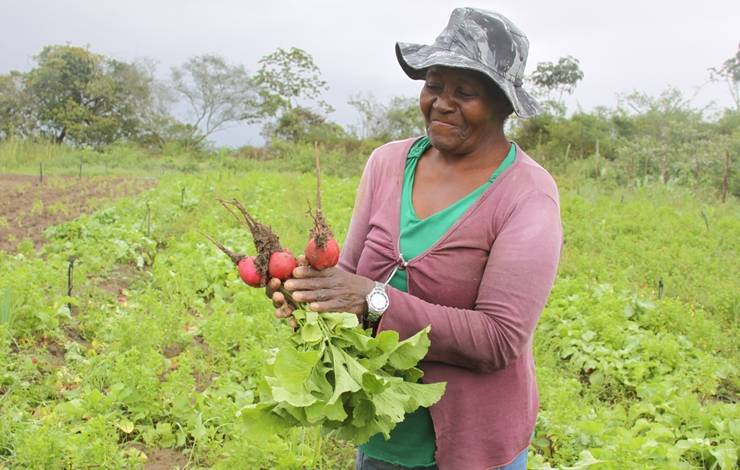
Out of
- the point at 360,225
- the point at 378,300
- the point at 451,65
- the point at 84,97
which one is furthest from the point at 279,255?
the point at 84,97

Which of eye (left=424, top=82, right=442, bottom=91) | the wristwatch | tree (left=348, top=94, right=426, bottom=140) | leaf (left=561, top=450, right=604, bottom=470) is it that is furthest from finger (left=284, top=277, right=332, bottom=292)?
tree (left=348, top=94, right=426, bottom=140)

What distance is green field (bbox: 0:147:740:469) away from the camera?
145 inches

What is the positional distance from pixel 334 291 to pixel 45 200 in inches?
509

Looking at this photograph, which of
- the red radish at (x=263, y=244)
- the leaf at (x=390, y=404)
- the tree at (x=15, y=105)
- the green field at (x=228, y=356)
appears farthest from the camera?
the tree at (x=15, y=105)

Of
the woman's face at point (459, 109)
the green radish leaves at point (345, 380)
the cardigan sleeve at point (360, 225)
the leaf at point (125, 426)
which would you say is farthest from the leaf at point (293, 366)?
the leaf at point (125, 426)

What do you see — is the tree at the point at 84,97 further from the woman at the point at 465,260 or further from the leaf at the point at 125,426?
the woman at the point at 465,260

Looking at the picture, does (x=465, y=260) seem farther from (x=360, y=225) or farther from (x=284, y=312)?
(x=284, y=312)

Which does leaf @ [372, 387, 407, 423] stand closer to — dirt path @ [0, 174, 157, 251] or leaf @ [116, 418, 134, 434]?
leaf @ [116, 418, 134, 434]

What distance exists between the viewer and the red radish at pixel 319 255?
1898 millimetres

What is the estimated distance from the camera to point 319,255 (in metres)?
1.91

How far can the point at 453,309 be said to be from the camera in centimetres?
181

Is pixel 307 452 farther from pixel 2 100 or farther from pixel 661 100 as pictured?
pixel 2 100

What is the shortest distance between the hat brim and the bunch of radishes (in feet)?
1.32

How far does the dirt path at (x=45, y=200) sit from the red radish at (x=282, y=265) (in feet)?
24.1
